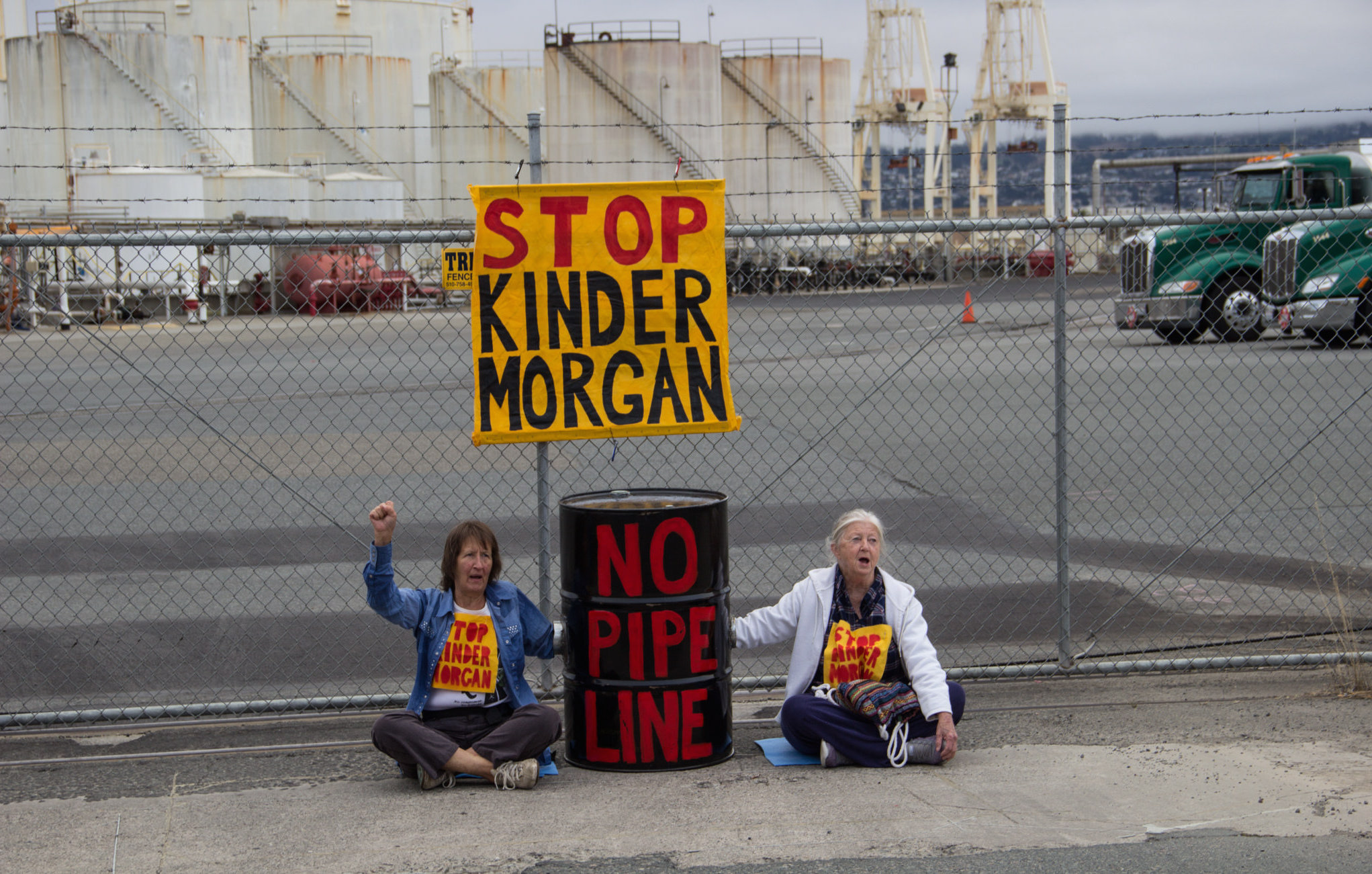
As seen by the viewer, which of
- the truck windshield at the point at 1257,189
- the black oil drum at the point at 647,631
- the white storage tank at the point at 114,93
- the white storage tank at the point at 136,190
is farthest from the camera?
the white storage tank at the point at 114,93

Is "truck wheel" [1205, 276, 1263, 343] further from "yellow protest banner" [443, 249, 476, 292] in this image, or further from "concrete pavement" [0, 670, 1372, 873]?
"yellow protest banner" [443, 249, 476, 292]

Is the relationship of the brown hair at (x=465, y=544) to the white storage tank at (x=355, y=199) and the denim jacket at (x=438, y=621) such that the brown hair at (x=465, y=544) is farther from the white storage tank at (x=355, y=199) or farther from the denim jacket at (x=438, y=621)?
the white storage tank at (x=355, y=199)

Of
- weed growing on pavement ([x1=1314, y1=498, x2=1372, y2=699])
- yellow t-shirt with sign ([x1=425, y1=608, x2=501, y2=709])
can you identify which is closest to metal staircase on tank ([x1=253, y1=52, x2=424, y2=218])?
weed growing on pavement ([x1=1314, y1=498, x2=1372, y2=699])

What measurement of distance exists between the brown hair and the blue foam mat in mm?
1165

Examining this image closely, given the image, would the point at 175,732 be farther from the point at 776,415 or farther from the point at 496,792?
the point at 776,415

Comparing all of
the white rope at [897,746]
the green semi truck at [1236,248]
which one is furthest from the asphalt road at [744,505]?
the green semi truck at [1236,248]

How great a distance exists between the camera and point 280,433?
13.0m

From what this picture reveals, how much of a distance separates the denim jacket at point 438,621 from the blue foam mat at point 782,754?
2.64ft

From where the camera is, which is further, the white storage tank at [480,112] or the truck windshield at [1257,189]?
the white storage tank at [480,112]

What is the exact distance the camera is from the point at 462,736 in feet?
14.9

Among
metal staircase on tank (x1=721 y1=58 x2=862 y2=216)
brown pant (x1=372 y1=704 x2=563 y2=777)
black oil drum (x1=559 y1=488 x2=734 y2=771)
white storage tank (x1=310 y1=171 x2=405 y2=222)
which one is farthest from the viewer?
metal staircase on tank (x1=721 y1=58 x2=862 y2=216)

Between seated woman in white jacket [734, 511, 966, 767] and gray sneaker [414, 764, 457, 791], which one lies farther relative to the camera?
seated woman in white jacket [734, 511, 966, 767]

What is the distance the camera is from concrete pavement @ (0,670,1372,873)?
3900 mm

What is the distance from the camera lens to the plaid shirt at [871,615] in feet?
15.3
